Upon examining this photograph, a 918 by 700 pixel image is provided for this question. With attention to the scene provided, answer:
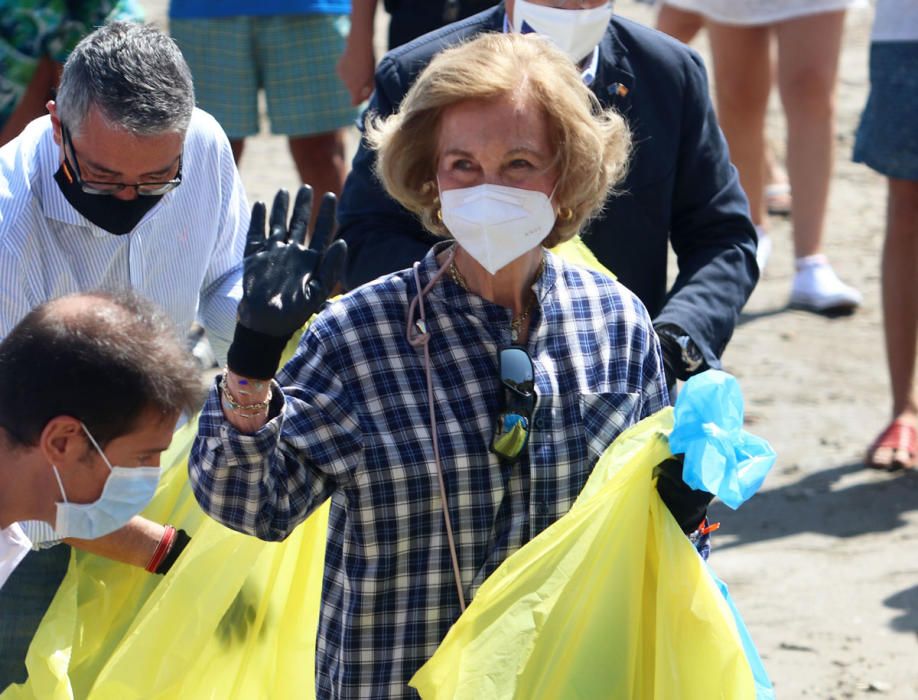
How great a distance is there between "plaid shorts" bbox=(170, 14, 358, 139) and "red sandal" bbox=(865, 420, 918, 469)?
6.75 feet

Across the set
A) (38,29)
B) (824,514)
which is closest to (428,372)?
(824,514)

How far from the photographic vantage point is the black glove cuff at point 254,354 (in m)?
2.32

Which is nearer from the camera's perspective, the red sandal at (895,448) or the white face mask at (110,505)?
the white face mask at (110,505)

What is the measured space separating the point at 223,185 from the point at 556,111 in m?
0.99

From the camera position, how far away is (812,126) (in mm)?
6016

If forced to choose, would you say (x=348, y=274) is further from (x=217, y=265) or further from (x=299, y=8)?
(x=299, y=8)

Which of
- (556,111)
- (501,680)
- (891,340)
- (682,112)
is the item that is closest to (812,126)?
(891,340)

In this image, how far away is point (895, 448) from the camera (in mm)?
5027

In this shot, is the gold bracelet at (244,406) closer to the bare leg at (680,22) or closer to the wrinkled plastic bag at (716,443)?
the wrinkled plastic bag at (716,443)

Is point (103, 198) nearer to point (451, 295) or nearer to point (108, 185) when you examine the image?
point (108, 185)

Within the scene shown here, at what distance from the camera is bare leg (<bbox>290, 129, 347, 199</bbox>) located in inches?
227

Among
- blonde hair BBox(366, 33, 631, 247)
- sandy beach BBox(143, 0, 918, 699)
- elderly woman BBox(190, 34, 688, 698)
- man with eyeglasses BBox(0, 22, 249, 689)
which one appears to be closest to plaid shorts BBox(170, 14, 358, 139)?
sandy beach BBox(143, 0, 918, 699)

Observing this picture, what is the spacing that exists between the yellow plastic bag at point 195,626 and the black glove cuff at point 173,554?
0.09 feet

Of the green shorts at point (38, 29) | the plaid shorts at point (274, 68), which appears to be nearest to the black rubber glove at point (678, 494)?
the green shorts at point (38, 29)
